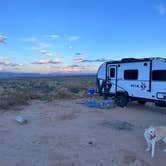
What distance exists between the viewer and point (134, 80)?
1297cm

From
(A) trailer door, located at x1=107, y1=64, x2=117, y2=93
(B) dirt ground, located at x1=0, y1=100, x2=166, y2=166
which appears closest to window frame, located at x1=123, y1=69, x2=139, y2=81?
(A) trailer door, located at x1=107, y1=64, x2=117, y2=93

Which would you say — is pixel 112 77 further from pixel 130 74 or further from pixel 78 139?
pixel 78 139

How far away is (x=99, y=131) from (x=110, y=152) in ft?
7.06

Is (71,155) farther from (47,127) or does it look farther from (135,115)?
(135,115)

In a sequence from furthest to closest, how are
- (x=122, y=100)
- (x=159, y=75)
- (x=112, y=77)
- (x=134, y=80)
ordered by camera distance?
(x=112, y=77) < (x=122, y=100) < (x=134, y=80) < (x=159, y=75)

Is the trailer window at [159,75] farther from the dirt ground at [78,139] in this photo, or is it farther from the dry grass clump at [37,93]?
the dry grass clump at [37,93]

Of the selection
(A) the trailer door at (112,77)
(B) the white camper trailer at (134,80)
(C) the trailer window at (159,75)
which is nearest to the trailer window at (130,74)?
(B) the white camper trailer at (134,80)

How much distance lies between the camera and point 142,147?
21.7ft

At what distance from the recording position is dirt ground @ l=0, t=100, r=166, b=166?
5.75m

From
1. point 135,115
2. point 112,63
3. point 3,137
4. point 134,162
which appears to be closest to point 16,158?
→ point 3,137

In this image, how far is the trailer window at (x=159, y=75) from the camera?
11328 millimetres

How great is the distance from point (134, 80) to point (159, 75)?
5.64 ft

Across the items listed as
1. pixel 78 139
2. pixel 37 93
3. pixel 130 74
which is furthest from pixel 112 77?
pixel 37 93

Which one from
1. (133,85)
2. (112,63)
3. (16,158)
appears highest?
(112,63)
